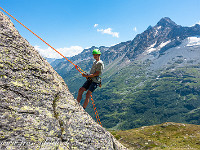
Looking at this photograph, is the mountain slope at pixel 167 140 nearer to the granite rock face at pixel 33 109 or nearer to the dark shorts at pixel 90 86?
the dark shorts at pixel 90 86

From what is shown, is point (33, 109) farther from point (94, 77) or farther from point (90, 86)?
point (94, 77)

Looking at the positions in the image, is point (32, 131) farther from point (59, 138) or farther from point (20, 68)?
point (20, 68)

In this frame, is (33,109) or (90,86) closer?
(33,109)

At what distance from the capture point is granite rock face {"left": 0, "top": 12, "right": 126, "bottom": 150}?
6.44m

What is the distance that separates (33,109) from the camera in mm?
7426

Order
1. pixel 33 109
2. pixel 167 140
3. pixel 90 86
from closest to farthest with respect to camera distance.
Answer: pixel 33 109 < pixel 90 86 < pixel 167 140

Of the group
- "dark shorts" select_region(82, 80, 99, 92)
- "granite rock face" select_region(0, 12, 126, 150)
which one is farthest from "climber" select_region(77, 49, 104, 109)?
"granite rock face" select_region(0, 12, 126, 150)

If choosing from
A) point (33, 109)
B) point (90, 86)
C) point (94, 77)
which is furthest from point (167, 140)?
point (33, 109)

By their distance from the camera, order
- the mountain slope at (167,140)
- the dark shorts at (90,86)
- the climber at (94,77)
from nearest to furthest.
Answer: the climber at (94,77) < the dark shorts at (90,86) < the mountain slope at (167,140)

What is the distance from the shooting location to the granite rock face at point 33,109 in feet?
21.1

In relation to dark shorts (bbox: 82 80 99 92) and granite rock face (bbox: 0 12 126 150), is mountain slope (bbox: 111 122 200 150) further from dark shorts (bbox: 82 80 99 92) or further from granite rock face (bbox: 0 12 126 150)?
granite rock face (bbox: 0 12 126 150)

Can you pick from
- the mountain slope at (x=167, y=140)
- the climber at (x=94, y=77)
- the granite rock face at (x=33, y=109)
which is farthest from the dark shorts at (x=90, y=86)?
the mountain slope at (x=167, y=140)

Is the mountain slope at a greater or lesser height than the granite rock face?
lesser

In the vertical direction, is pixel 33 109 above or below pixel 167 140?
above
